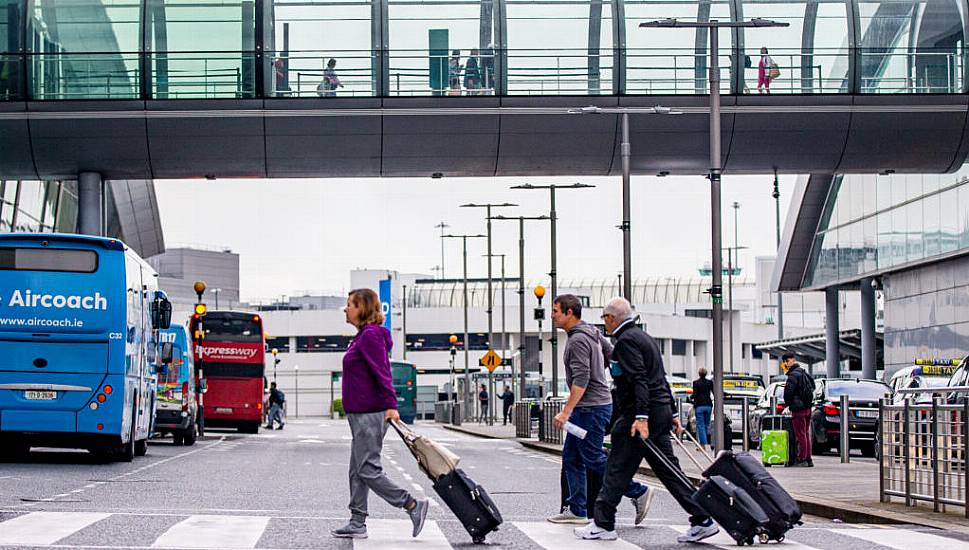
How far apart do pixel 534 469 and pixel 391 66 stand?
793cm

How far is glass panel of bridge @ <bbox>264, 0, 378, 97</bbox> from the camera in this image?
28594 millimetres

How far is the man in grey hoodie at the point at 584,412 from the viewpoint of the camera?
12.9m

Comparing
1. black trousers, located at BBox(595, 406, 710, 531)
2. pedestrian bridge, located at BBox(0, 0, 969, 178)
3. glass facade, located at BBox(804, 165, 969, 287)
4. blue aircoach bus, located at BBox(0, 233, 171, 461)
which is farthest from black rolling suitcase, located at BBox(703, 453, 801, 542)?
glass facade, located at BBox(804, 165, 969, 287)

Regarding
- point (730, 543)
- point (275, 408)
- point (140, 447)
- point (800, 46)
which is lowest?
point (275, 408)

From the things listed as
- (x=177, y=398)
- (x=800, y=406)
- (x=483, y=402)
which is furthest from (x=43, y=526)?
(x=483, y=402)

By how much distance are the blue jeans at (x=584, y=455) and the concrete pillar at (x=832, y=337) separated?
4373cm

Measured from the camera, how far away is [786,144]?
2917 centimetres

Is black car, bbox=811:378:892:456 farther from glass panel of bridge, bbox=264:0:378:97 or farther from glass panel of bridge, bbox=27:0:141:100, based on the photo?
glass panel of bridge, bbox=27:0:141:100

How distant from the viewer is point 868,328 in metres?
55.2

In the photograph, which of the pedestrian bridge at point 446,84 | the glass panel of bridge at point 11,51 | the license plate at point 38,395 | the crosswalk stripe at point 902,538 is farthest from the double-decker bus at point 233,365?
the crosswalk stripe at point 902,538

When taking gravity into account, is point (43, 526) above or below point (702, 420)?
above

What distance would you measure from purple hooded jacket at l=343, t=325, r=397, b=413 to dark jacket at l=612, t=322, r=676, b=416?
173cm

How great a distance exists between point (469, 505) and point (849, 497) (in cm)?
702

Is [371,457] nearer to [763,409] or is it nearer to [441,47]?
[441,47]
